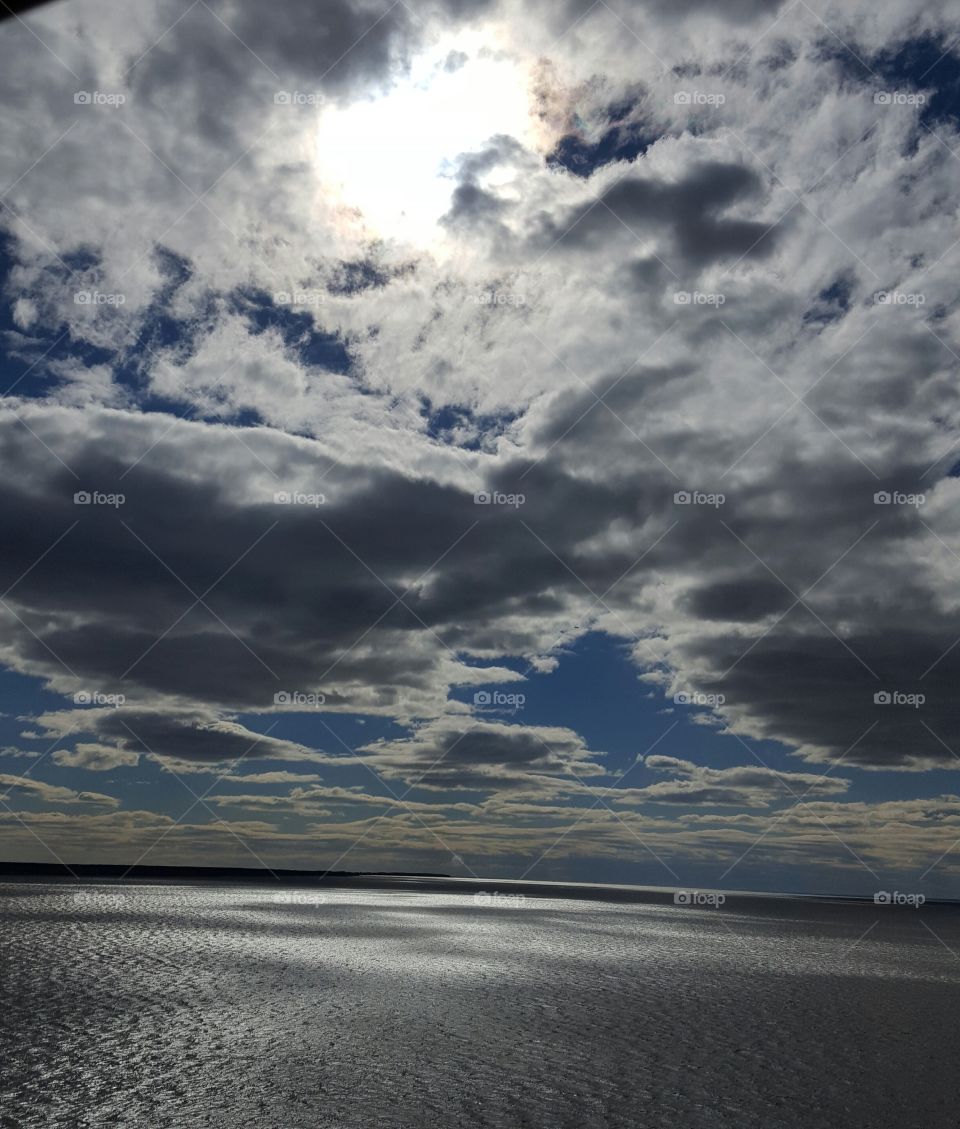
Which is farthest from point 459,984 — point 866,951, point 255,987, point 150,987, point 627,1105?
point 866,951

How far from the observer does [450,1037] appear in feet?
72.0

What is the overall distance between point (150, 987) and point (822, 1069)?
59.5ft

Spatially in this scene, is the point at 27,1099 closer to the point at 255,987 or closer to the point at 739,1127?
the point at 739,1127

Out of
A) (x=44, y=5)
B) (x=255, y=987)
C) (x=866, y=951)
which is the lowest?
(x=866, y=951)

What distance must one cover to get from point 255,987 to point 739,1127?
56.7 feet

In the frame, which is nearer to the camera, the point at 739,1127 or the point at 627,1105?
the point at 739,1127

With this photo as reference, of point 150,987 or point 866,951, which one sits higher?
point 150,987

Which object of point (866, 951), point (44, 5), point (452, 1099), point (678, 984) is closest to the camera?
point (44, 5)

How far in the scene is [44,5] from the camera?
11555 millimetres

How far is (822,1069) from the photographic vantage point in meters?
21.0

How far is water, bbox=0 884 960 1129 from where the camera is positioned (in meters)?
15.9

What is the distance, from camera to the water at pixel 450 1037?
15930 mm

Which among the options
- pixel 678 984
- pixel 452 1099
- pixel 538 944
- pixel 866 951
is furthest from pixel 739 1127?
pixel 866 951

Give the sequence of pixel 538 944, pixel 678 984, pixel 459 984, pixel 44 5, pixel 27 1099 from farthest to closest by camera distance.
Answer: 1. pixel 538 944
2. pixel 678 984
3. pixel 459 984
4. pixel 27 1099
5. pixel 44 5
